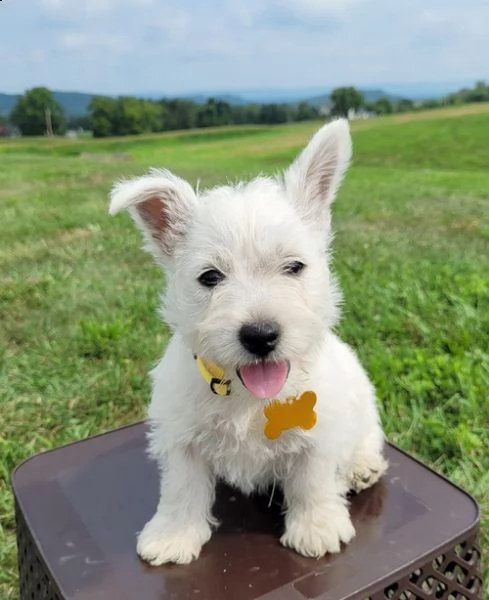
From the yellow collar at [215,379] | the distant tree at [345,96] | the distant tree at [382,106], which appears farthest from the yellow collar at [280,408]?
the distant tree at [382,106]

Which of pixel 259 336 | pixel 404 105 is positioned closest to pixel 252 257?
pixel 259 336

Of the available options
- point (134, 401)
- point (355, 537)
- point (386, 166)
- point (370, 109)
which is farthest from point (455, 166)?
point (355, 537)

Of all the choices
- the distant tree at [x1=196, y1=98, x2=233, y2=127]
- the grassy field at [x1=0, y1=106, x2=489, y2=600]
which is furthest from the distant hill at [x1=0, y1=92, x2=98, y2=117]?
the distant tree at [x1=196, y1=98, x2=233, y2=127]

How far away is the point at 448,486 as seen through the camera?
9.49ft

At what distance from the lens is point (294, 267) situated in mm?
2309

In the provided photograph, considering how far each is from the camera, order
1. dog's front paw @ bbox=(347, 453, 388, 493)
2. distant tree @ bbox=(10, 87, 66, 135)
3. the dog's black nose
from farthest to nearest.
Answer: distant tree @ bbox=(10, 87, 66, 135) → dog's front paw @ bbox=(347, 453, 388, 493) → the dog's black nose

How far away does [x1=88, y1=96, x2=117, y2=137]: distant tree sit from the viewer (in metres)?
15.6

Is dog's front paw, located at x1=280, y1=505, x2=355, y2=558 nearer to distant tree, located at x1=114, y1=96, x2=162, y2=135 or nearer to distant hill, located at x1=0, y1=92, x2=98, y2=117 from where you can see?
distant hill, located at x1=0, y1=92, x2=98, y2=117

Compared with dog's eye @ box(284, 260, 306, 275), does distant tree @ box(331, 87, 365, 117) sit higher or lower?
lower

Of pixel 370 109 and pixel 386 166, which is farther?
pixel 370 109

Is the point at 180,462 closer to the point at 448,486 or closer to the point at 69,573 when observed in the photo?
the point at 69,573

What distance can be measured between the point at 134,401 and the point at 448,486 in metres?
2.17

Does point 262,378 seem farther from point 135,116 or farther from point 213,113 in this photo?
point 213,113

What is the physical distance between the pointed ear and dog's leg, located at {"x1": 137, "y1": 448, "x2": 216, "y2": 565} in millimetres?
1029
